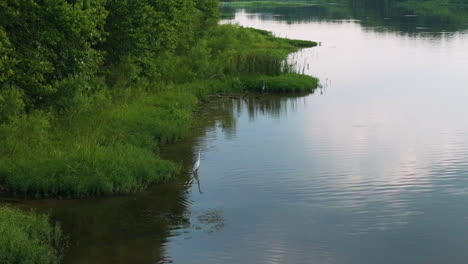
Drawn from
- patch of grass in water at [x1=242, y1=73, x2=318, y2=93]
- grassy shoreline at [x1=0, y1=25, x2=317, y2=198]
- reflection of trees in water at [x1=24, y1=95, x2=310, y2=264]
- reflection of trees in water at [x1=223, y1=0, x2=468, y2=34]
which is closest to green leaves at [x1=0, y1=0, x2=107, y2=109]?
grassy shoreline at [x1=0, y1=25, x2=317, y2=198]

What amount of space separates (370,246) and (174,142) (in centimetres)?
1464

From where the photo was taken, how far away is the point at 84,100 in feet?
88.9

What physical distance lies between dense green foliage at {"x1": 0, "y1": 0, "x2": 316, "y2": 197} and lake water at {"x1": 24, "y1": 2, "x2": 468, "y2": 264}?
3.48 feet

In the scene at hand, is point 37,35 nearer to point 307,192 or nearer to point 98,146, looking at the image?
point 98,146

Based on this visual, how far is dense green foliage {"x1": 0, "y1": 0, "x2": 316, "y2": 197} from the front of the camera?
2312 cm

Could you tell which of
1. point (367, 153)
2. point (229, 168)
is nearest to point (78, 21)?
point (229, 168)

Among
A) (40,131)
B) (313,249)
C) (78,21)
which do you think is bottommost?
(313,249)

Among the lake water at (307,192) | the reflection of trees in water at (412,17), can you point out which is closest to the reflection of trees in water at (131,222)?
the lake water at (307,192)

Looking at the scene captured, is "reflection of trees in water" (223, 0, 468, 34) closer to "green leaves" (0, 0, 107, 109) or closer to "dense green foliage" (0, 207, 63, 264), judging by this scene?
"green leaves" (0, 0, 107, 109)

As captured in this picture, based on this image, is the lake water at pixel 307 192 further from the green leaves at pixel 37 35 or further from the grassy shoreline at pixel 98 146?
the green leaves at pixel 37 35

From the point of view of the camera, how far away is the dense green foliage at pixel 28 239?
16.5m

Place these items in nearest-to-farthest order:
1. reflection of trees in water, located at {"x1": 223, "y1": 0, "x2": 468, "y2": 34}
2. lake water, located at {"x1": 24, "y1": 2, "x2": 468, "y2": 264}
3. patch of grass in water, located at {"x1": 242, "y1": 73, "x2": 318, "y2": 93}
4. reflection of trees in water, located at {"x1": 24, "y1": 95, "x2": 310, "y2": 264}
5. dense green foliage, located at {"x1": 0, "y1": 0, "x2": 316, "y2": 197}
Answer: reflection of trees in water, located at {"x1": 24, "y1": 95, "x2": 310, "y2": 264}, lake water, located at {"x1": 24, "y1": 2, "x2": 468, "y2": 264}, dense green foliage, located at {"x1": 0, "y1": 0, "x2": 316, "y2": 197}, patch of grass in water, located at {"x1": 242, "y1": 73, "x2": 318, "y2": 93}, reflection of trees in water, located at {"x1": 223, "y1": 0, "x2": 468, "y2": 34}

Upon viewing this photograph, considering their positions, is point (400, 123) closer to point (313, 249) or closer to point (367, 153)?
point (367, 153)

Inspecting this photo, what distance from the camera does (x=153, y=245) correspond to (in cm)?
1966
